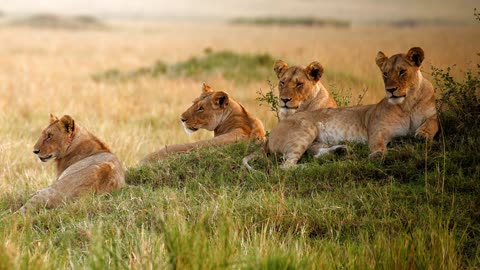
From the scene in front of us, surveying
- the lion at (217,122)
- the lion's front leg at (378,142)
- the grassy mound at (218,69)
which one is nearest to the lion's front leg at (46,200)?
the lion at (217,122)

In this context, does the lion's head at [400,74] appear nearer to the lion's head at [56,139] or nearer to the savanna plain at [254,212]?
the savanna plain at [254,212]

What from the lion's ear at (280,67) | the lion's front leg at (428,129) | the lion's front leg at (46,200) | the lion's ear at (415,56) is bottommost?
the lion's front leg at (46,200)

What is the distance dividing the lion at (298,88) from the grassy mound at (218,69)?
8375mm

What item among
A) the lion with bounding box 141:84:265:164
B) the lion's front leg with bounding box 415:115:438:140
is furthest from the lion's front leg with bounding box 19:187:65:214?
the lion's front leg with bounding box 415:115:438:140

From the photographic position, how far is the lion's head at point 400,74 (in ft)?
20.6

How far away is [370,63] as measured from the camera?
55.8 feet

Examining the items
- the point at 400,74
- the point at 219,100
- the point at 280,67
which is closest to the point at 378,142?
the point at 400,74

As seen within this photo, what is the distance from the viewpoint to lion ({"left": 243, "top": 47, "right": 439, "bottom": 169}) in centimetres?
634

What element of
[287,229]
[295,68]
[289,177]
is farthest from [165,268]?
[295,68]

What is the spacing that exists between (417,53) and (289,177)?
4.90 ft

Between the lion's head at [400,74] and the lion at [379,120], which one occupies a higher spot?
the lion's head at [400,74]

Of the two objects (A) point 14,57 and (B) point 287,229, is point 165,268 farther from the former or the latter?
(A) point 14,57

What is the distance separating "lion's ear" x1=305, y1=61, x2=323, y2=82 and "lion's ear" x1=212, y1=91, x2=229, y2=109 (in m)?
1.00

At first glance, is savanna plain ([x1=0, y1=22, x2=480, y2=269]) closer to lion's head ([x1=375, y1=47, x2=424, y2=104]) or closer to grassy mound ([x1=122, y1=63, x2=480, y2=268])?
grassy mound ([x1=122, y1=63, x2=480, y2=268])
